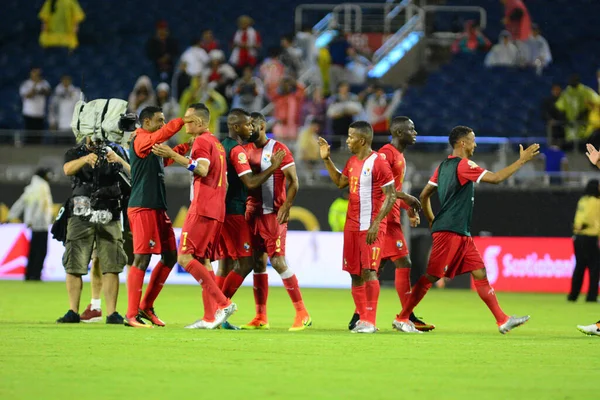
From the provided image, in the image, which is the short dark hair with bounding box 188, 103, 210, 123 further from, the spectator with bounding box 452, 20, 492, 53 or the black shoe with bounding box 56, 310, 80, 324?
the spectator with bounding box 452, 20, 492, 53

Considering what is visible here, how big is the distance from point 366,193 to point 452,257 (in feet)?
3.76

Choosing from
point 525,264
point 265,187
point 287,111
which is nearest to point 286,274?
point 265,187

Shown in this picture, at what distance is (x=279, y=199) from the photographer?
487 inches

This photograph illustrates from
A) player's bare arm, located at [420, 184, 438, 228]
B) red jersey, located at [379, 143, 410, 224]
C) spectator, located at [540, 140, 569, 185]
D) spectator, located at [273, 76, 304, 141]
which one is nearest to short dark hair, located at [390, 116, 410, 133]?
red jersey, located at [379, 143, 410, 224]

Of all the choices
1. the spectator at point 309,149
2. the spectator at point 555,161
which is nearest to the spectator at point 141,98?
the spectator at point 309,149

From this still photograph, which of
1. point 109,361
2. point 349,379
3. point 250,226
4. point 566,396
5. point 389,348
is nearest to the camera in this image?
point 566,396

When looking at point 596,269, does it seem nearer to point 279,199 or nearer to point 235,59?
point 279,199

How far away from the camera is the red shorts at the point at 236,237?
12109 millimetres

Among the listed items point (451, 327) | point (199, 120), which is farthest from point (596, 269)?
point (199, 120)

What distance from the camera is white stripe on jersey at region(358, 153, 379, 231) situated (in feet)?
38.4

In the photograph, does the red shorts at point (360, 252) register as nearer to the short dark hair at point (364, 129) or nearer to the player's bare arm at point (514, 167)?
the short dark hair at point (364, 129)

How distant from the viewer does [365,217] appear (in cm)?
1172

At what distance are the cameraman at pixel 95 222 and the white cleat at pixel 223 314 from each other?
142 centimetres

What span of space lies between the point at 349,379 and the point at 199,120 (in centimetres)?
472
